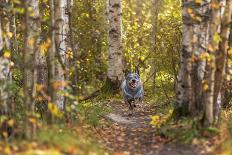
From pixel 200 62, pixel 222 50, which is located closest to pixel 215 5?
pixel 222 50

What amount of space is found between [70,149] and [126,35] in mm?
16521

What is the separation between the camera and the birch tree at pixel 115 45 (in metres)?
17.4

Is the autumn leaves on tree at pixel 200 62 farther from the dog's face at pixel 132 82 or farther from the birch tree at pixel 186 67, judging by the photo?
the dog's face at pixel 132 82

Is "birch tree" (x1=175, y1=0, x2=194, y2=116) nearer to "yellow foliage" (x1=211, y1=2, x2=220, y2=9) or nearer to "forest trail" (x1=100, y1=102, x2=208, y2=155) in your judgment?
"forest trail" (x1=100, y1=102, x2=208, y2=155)

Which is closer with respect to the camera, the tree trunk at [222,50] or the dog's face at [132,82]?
the tree trunk at [222,50]

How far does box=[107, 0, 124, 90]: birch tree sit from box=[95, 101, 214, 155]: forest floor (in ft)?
12.0

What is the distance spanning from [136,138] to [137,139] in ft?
0.36

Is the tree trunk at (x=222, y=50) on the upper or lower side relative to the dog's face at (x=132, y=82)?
upper

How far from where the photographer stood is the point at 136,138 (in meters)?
10.3

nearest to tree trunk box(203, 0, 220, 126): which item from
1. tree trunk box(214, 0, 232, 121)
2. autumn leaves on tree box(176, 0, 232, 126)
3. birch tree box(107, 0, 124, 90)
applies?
autumn leaves on tree box(176, 0, 232, 126)

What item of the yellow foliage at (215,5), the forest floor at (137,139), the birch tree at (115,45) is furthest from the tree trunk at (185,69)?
the birch tree at (115,45)

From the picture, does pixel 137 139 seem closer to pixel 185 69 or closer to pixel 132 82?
pixel 185 69

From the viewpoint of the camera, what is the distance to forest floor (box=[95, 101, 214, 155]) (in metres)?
8.84

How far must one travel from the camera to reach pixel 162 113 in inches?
Result: 521
